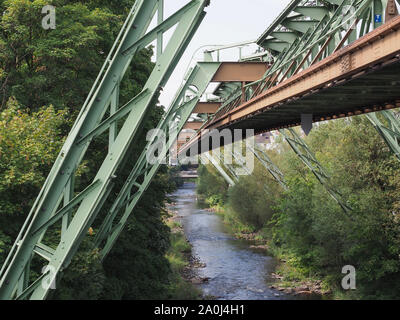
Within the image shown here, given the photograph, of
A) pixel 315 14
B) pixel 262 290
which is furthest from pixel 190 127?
pixel 315 14

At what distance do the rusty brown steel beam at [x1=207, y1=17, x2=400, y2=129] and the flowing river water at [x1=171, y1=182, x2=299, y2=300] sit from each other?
1127 centimetres

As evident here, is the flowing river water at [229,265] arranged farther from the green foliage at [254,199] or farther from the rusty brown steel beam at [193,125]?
the rusty brown steel beam at [193,125]

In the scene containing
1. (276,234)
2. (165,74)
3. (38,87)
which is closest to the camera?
(165,74)

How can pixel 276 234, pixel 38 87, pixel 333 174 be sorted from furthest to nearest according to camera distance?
pixel 276 234, pixel 333 174, pixel 38 87

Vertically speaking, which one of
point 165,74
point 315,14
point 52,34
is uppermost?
point 315,14

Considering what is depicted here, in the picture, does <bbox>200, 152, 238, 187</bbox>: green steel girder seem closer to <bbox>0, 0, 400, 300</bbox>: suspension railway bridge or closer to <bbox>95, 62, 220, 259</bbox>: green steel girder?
<bbox>0, 0, 400, 300</bbox>: suspension railway bridge

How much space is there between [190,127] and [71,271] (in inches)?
969

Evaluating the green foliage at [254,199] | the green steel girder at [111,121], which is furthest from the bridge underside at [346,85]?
the green foliage at [254,199]

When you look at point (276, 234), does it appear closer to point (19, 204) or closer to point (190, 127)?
point (190, 127)

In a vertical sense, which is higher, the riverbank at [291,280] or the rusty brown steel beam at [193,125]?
the rusty brown steel beam at [193,125]

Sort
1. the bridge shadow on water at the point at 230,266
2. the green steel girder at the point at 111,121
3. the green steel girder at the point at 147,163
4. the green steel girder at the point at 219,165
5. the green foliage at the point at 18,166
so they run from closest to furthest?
the green steel girder at the point at 111,121 → the green foliage at the point at 18,166 → the green steel girder at the point at 147,163 → the bridge shadow on water at the point at 230,266 → the green steel girder at the point at 219,165

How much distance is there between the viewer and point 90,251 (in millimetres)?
7754

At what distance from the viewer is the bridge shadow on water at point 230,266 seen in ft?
67.2

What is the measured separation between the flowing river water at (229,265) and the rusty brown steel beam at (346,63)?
11.3 m
